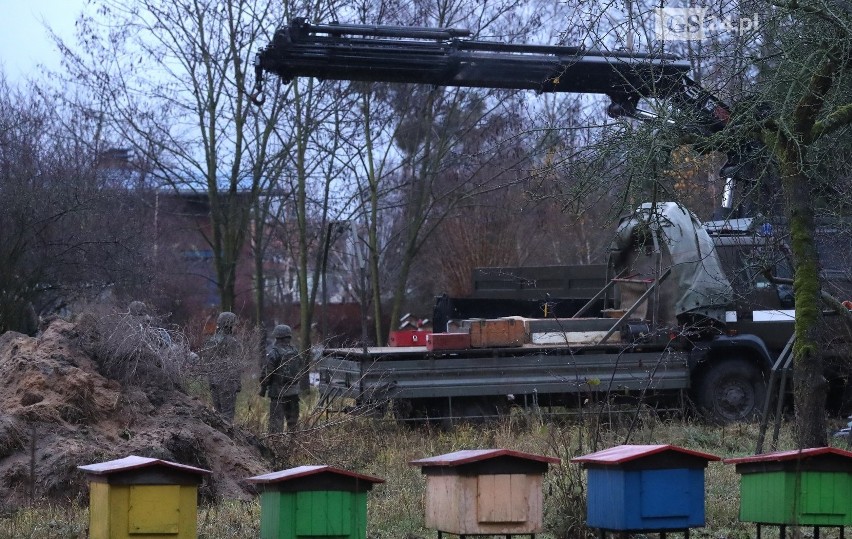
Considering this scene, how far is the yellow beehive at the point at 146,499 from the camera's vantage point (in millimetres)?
6777

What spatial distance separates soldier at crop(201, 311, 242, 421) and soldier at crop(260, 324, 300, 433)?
42 centimetres

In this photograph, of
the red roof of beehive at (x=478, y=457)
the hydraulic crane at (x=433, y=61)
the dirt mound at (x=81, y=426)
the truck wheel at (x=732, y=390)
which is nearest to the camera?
the red roof of beehive at (x=478, y=457)

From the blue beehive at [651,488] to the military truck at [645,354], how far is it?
636 centimetres

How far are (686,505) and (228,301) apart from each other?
2072cm

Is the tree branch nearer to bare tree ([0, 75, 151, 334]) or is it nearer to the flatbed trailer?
the flatbed trailer

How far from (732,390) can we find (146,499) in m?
10.5

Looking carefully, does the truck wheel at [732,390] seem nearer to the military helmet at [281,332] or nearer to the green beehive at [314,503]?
the military helmet at [281,332]

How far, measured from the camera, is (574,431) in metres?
13.2

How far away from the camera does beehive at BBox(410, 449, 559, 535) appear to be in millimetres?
6945

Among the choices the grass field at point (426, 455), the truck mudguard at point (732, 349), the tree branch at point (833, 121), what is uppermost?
the tree branch at point (833, 121)

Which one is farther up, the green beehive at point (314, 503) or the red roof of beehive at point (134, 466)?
the red roof of beehive at point (134, 466)

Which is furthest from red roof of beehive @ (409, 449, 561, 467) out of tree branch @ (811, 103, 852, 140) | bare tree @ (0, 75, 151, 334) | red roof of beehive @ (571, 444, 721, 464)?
bare tree @ (0, 75, 151, 334)

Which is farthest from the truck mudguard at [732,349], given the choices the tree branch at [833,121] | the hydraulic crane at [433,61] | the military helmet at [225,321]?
the military helmet at [225,321]

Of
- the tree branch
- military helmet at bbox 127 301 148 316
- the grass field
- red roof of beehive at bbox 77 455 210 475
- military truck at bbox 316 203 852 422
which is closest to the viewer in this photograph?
red roof of beehive at bbox 77 455 210 475
